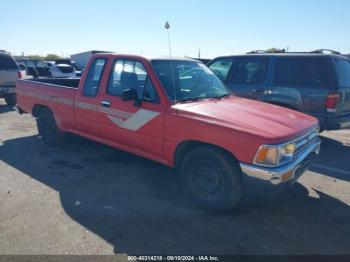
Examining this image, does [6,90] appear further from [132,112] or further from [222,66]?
[132,112]

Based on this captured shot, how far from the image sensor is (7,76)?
11.0m

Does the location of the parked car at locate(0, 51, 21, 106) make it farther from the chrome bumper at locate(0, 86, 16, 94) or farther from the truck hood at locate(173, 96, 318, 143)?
the truck hood at locate(173, 96, 318, 143)

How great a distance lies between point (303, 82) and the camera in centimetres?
632

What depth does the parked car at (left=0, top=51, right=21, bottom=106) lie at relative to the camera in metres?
10.9

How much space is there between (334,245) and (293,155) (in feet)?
3.33

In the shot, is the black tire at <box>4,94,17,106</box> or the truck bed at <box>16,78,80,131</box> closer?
the truck bed at <box>16,78,80,131</box>

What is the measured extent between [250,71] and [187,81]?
9.97 ft

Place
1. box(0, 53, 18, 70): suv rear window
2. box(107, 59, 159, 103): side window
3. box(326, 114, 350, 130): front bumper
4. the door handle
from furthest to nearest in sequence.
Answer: box(0, 53, 18, 70): suv rear window → box(326, 114, 350, 130): front bumper → the door handle → box(107, 59, 159, 103): side window

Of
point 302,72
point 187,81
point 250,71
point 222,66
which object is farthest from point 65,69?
point 187,81

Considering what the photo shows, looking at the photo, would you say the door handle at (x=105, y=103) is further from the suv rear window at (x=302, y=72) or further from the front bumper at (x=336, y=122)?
the front bumper at (x=336, y=122)

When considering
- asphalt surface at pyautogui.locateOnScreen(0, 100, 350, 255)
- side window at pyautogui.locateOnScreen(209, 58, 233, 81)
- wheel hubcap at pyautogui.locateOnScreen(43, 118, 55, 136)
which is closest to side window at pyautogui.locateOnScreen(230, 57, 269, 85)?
side window at pyautogui.locateOnScreen(209, 58, 233, 81)

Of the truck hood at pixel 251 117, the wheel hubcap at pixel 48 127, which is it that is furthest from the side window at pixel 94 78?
the truck hood at pixel 251 117

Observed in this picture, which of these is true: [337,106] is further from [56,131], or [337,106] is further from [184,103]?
[56,131]

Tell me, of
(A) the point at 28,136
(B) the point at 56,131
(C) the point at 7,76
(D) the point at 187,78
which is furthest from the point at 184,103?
(C) the point at 7,76
